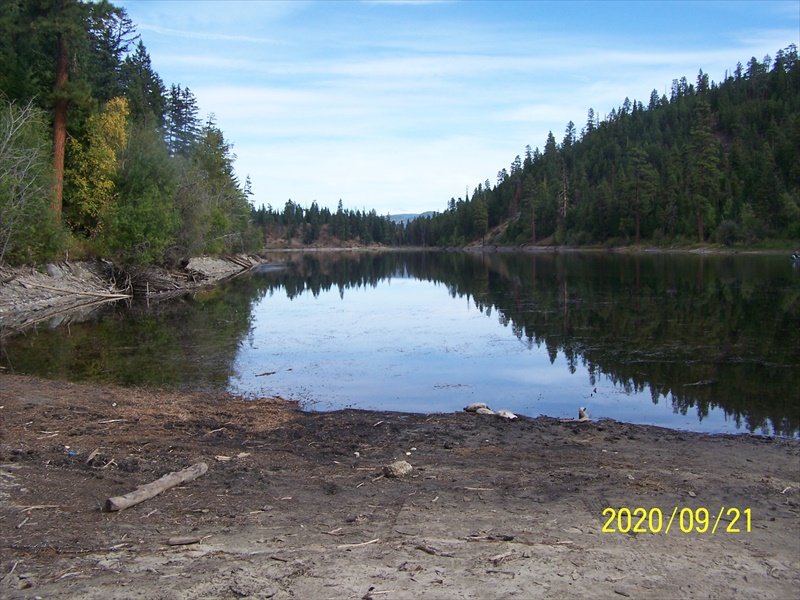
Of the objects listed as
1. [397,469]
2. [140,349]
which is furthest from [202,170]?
[397,469]

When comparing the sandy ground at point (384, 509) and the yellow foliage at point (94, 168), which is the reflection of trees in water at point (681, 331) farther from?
the yellow foliage at point (94, 168)

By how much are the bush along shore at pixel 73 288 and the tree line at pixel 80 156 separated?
116cm

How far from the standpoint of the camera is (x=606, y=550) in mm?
6449

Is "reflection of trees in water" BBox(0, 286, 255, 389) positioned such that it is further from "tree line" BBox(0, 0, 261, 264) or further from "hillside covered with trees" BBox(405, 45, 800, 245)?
"hillside covered with trees" BBox(405, 45, 800, 245)

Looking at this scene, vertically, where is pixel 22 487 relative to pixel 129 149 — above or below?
below

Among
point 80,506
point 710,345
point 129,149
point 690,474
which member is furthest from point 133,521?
point 129,149

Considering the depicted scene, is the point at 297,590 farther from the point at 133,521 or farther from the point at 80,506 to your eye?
the point at 80,506

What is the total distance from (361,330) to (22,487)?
20.2 meters

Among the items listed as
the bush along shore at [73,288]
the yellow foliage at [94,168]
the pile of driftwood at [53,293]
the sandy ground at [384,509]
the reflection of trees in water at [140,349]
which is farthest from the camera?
the yellow foliage at [94,168]

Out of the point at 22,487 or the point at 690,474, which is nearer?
the point at 22,487

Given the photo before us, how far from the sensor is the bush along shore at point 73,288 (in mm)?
30781
